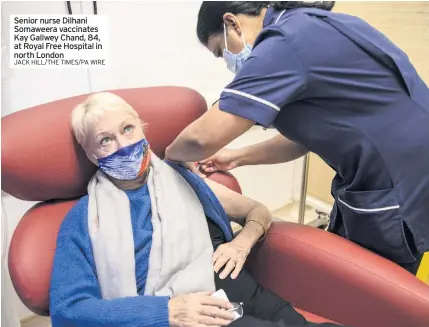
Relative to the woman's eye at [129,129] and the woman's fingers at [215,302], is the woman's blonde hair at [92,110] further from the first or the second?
the woman's fingers at [215,302]

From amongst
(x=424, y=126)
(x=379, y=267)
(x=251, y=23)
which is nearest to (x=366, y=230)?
(x=379, y=267)

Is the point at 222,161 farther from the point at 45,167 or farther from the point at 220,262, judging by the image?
the point at 45,167

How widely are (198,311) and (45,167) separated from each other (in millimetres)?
561

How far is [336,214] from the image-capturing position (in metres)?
1.39

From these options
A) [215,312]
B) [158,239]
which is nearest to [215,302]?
[215,312]

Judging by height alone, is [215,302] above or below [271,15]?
below

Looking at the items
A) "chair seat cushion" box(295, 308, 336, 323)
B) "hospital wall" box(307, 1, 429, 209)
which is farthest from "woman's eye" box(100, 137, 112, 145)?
"hospital wall" box(307, 1, 429, 209)

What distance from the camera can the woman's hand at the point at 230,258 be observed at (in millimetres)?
1232

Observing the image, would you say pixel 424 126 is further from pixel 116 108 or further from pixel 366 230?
pixel 116 108

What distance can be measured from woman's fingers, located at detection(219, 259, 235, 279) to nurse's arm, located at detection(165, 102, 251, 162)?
32 cm

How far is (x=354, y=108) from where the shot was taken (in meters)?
1.08

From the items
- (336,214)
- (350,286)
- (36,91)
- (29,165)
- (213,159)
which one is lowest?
(350,286)

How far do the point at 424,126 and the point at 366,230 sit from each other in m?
0.33

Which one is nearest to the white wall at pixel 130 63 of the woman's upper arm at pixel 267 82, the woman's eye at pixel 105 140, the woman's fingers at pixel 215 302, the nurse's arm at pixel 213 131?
the woman's eye at pixel 105 140
